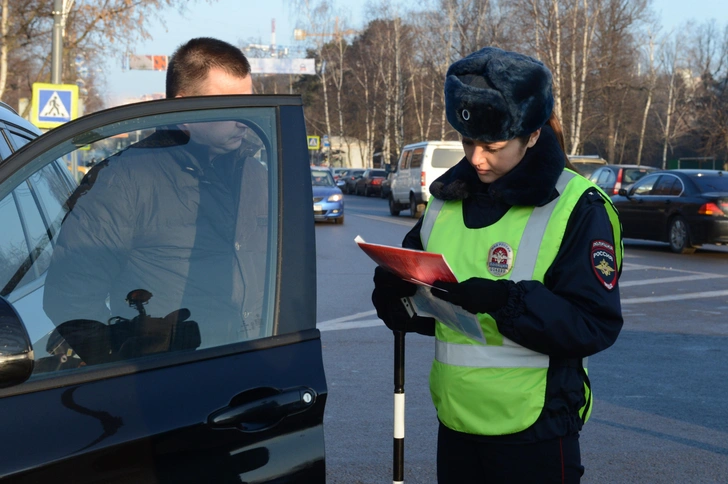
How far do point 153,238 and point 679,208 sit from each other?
1481 centimetres

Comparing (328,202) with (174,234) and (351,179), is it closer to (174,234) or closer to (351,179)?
(174,234)

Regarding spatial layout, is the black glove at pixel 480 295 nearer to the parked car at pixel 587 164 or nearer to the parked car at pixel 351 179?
the parked car at pixel 587 164

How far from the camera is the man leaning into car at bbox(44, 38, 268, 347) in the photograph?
88.8 inches

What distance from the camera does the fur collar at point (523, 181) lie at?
2.37 meters

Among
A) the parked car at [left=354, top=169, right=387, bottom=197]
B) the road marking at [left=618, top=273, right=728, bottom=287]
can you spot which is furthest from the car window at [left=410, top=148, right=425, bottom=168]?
the parked car at [left=354, top=169, right=387, bottom=197]

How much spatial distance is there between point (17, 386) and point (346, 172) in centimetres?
5938

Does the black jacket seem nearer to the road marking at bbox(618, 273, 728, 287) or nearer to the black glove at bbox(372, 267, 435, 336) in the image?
the black glove at bbox(372, 267, 435, 336)

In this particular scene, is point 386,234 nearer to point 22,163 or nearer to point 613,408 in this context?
point 613,408

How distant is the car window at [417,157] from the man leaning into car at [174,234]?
23990mm

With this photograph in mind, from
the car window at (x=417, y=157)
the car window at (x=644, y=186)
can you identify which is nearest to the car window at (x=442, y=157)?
the car window at (x=417, y=157)

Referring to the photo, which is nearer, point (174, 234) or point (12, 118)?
point (174, 234)

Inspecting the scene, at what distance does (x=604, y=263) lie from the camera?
2.30m

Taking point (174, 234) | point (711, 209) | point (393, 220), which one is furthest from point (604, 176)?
point (174, 234)

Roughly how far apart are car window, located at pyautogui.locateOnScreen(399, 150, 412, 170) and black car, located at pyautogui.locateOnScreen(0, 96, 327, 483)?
2546cm
